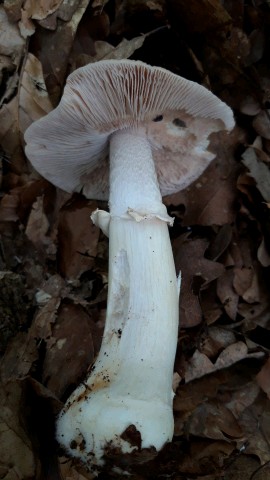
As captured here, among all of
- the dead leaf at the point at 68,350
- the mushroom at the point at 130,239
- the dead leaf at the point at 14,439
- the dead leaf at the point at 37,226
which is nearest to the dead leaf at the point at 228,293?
the mushroom at the point at 130,239

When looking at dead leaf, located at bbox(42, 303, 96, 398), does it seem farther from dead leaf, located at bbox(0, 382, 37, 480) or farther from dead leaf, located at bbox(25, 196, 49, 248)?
dead leaf, located at bbox(25, 196, 49, 248)

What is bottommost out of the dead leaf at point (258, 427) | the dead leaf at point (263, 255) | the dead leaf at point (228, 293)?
the dead leaf at point (258, 427)

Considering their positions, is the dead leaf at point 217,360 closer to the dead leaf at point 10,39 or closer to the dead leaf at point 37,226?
the dead leaf at point 37,226

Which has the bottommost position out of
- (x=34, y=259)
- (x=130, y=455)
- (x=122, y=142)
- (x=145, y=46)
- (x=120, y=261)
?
(x=130, y=455)

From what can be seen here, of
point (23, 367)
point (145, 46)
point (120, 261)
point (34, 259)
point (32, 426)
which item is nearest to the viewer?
point (32, 426)

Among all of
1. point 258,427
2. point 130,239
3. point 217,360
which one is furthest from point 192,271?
point 258,427

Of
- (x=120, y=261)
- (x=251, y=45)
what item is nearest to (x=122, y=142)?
(x=120, y=261)

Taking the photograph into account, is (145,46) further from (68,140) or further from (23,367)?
(23,367)

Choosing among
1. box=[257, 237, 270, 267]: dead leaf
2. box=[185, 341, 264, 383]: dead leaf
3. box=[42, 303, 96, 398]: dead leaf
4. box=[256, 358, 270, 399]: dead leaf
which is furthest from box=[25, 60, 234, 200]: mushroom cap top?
box=[256, 358, 270, 399]: dead leaf
